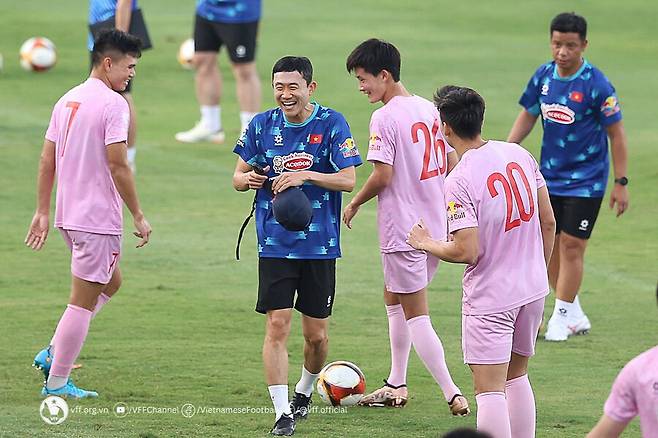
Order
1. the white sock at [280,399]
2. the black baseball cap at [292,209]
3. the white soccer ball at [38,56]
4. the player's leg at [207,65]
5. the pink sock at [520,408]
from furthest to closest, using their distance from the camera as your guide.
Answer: the white soccer ball at [38,56], the player's leg at [207,65], the white sock at [280,399], the black baseball cap at [292,209], the pink sock at [520,408]

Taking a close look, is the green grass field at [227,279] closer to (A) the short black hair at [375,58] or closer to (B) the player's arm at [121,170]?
(B) the player's arm at [121,170]

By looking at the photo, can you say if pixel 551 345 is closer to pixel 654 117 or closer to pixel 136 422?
pixel 136 422

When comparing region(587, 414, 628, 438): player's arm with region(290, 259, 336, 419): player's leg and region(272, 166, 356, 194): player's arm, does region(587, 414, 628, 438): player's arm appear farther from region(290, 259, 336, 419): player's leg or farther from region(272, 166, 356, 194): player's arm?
region(290, 259, 336, 419): player's leg

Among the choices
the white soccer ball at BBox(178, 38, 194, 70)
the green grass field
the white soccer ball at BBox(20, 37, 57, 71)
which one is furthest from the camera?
the white soccer ball at BBox(178, 38, 194, 70)

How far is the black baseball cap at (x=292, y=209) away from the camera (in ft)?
25.5

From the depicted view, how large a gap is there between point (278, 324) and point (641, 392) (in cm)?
330

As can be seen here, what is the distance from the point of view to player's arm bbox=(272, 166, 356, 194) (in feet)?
25.9

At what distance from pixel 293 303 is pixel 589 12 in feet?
70.9

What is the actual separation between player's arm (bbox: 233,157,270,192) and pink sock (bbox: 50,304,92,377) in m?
1.36

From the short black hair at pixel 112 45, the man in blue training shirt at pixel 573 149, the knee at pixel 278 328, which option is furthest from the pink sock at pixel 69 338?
the man in blue training shirt at pixel 573 149

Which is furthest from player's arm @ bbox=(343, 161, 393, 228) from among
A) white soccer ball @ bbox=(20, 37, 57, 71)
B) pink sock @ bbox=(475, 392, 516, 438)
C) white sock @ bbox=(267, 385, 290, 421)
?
white soccer ball @ bbox=(20, 37, 57, 71)

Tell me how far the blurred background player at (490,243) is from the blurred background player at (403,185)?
4.39ft

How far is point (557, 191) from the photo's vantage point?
1084 centimetres

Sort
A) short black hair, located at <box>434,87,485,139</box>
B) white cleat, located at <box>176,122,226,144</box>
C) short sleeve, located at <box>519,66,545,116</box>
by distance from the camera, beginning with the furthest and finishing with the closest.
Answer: white cleat, located at <box>176,122,226,144</box> < short sleeve, located at <box>519,66,545,116</box> < short black hair, located at <box>434,87,485,139</box>
